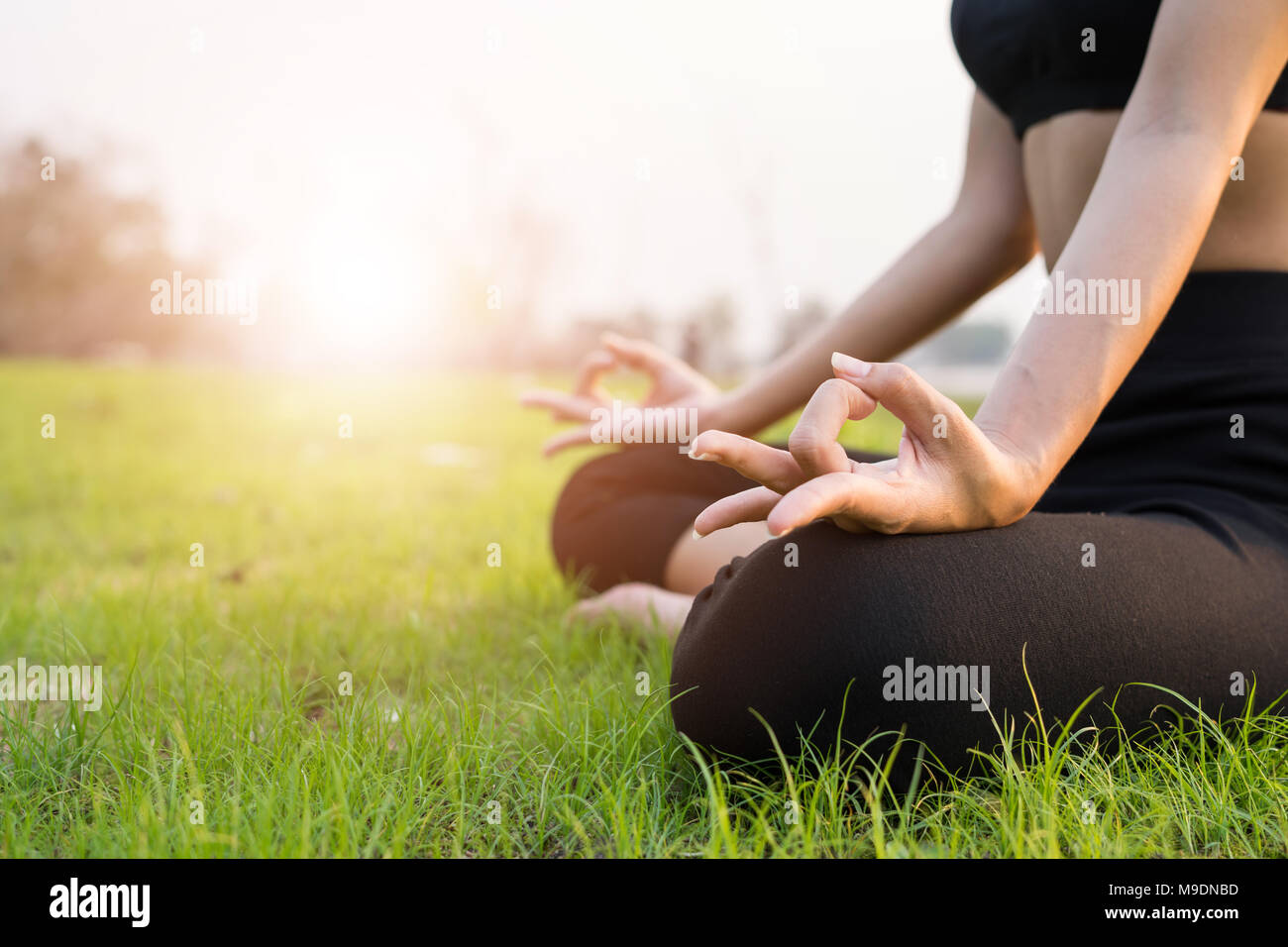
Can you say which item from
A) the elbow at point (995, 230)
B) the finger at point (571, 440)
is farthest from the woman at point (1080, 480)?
the finger at point (571, 440)

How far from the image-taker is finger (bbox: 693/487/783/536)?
→ 1.09m

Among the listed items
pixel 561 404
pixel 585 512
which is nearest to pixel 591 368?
pixel 561 404

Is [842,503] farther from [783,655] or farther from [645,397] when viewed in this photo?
[645,397]

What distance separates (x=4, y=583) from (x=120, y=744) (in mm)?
1821

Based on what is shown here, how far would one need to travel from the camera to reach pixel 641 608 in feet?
6.78

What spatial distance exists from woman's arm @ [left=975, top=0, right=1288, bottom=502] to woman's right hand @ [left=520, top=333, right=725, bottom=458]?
1.06 m

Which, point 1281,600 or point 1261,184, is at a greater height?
point 1261,184

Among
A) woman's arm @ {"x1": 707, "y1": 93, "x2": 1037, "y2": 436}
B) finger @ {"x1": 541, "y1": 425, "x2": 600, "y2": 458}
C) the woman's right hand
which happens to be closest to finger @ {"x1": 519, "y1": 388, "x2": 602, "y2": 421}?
the woman's right hand

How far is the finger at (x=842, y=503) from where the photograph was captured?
0.94 m

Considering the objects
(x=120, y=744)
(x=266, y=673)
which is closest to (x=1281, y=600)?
(x=266, y=673)

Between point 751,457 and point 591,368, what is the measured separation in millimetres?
1384
